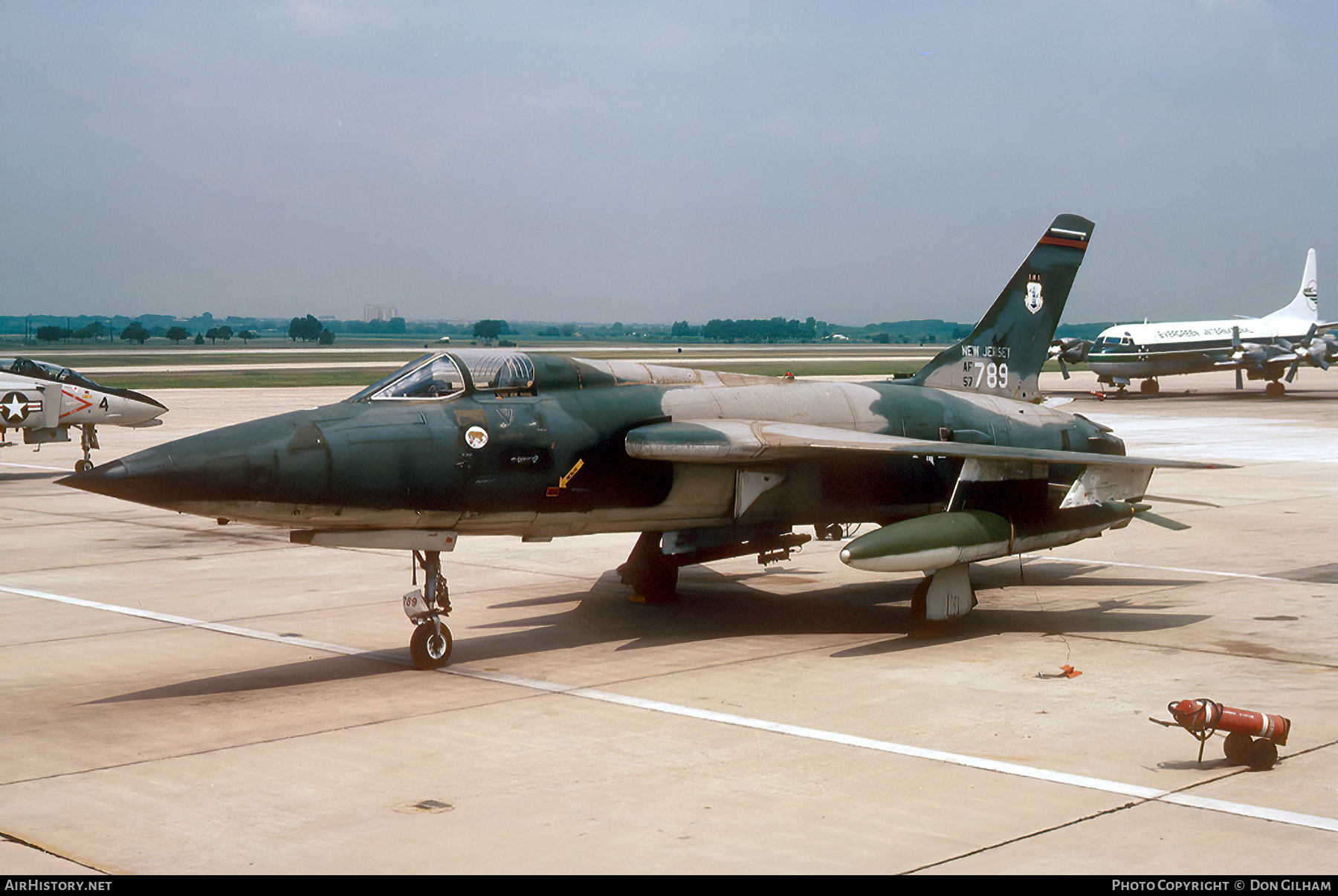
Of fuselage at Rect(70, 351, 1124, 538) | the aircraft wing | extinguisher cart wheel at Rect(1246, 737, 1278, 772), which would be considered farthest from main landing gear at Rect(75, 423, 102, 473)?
extinguisher cart wheel at Rect(1246, 737, 1278, 772)

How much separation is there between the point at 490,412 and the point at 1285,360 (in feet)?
171

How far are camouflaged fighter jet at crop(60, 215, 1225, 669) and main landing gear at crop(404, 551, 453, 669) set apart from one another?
19 millimetres

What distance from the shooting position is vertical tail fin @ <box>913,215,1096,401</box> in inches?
650

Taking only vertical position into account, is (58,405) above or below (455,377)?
below

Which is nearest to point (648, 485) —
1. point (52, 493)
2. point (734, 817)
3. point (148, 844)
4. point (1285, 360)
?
point (734, 817)

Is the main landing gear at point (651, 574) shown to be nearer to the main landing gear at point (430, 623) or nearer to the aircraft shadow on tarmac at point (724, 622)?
the aircraft shadow on tarmac at point (724, 622)

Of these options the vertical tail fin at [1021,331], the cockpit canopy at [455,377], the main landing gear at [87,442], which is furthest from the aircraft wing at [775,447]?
the main landing gear at [87,442]

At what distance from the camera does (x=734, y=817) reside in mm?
7449

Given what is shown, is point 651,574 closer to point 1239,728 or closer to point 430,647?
point 430,647

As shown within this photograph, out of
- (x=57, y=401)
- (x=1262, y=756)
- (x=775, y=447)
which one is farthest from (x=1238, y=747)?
(x=57, y=401)

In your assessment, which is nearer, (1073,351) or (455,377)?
(455,377)

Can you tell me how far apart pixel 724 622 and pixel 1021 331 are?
5.98 m

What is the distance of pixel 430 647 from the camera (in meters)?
11.4

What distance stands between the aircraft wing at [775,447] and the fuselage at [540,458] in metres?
0.25
